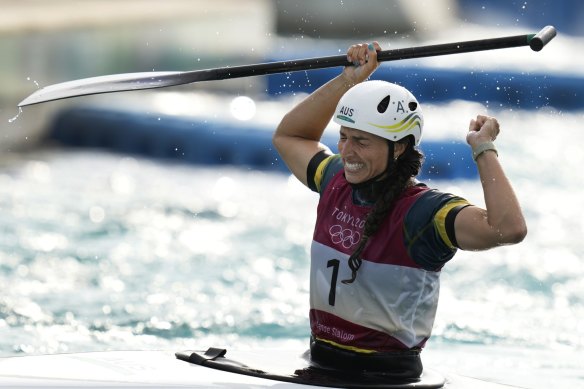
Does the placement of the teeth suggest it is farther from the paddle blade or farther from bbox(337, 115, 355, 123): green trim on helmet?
the paddle blade

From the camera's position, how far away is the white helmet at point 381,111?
3.13m

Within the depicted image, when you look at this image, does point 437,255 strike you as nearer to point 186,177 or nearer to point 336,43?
point 186,177

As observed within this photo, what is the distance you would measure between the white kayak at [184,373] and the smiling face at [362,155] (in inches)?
21.2

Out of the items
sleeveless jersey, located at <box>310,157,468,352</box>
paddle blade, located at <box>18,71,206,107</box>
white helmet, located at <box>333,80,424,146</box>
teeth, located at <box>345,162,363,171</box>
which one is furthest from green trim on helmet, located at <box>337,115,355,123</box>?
paddle blade, located at <box>18,71,206,107</box>

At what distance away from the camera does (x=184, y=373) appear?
3.12m

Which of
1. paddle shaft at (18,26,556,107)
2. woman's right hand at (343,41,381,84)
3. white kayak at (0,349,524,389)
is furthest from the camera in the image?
woman's right hand at (343,41,381,84)

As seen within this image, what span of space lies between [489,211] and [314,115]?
0.86 m

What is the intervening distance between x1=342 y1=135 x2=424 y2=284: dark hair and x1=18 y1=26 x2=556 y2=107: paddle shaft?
0.35m

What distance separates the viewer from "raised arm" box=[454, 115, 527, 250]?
2832 millimetres

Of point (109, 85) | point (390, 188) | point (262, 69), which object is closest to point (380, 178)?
point (390, 188)

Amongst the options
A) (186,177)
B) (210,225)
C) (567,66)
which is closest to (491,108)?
(567,66)

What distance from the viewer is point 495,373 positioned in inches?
213

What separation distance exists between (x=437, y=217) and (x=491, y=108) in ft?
35.7

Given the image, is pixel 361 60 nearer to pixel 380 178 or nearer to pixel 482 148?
pixel 380 178
